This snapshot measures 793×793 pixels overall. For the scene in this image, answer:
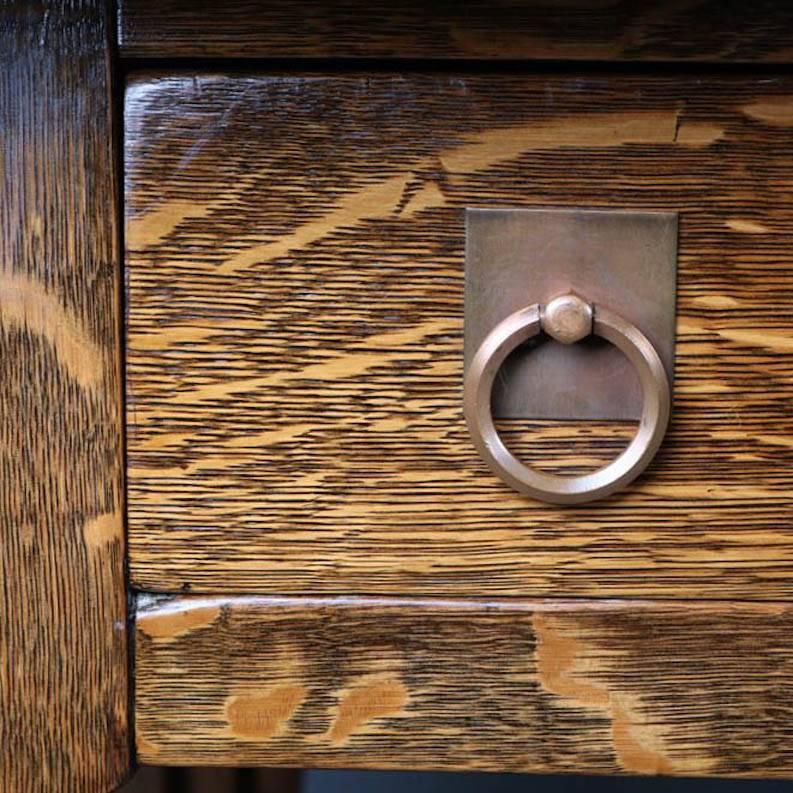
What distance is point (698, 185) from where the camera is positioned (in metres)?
0.35

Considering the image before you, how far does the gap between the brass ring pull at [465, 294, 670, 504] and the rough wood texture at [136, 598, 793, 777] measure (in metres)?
0.05

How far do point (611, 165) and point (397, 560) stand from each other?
0.55 feet

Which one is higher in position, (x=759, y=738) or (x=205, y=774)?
(x=759, y=738)

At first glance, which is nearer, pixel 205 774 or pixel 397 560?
pixel 397 560

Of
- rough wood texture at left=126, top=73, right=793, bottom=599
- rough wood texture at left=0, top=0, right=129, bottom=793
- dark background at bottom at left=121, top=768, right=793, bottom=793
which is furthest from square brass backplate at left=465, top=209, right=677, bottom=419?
dark background at bottom at left=121, top=768, right=793, bottom=793

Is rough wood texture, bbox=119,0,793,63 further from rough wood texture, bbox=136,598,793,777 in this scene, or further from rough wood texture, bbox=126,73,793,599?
rough wood texture, bbox=136,598,793,777

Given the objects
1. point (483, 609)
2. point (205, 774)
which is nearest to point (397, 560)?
point (483, 609)

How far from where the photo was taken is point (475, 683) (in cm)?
37

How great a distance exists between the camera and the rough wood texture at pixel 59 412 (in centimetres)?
35

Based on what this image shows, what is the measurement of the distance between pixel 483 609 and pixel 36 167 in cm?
24

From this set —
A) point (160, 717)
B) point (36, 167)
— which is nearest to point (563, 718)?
point (160, 717)

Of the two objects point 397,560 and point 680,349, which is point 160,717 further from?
point 680,349

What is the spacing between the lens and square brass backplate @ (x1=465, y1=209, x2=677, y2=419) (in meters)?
0.35

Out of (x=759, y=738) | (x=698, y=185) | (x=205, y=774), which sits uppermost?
(x=698, y=185)
